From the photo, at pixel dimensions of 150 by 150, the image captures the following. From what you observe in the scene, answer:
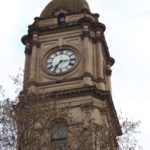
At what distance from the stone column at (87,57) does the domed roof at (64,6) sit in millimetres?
4461

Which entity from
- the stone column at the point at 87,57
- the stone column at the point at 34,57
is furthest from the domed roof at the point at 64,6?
the stone column at the point at 87,57

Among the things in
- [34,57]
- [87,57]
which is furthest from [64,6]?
[87,57]

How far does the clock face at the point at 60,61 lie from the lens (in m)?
43.9

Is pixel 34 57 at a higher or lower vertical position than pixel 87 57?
higher

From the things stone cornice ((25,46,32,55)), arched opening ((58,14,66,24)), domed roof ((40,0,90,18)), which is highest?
domed roof ((40,0,90,18))

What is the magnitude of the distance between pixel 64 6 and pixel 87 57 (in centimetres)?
874

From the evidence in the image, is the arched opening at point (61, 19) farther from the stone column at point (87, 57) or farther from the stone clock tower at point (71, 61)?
the stone column at point (87, 57)

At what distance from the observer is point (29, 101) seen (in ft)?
78.8

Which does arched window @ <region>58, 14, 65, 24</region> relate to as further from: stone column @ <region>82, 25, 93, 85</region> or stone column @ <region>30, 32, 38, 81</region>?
stone column @ <region>82, 25, 93, 85</region>

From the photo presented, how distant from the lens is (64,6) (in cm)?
5019

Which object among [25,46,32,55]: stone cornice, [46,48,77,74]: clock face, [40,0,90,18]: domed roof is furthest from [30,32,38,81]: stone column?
[40,0,90,18]: domed roof

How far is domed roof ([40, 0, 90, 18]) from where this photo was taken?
163ft

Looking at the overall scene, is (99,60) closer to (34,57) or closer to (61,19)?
(34,57)

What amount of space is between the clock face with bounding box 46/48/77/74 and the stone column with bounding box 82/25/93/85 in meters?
1.20
